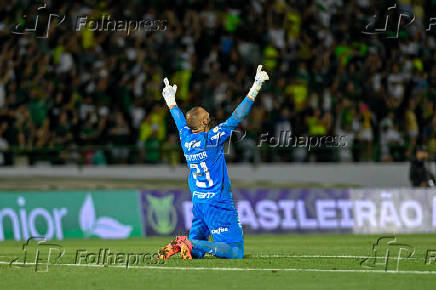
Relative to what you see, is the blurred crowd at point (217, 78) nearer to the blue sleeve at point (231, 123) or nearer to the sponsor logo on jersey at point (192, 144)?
the sponsor logo on jersey at point (192, 144)

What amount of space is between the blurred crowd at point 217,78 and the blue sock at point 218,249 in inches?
482

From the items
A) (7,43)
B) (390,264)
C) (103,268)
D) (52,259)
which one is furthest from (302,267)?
(7,43)

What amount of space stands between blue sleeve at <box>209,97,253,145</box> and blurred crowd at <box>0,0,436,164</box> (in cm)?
1233

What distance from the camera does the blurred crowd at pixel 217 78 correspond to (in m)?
24.6

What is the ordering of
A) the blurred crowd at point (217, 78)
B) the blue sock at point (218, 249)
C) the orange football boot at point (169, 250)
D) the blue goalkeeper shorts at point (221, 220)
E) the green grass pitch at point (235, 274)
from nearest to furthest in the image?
the green grass pitch at point (235, 274) → the orange football boot at point (169, 250) → the blue sock at point (218, 249) → the blue goalkeeper shorts at point (221, 220) → the blurred crowd at point (217, 78)

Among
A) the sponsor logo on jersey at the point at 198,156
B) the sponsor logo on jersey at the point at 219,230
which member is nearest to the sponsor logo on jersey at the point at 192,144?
the sponsor logo on jersey at the point at 198,156

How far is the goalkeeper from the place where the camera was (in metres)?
11.7

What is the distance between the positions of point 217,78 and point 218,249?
1430 cm

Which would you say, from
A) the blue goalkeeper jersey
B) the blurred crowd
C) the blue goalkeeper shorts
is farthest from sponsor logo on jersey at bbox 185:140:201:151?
the blurred crowd

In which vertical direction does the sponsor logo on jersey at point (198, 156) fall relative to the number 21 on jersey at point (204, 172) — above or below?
above

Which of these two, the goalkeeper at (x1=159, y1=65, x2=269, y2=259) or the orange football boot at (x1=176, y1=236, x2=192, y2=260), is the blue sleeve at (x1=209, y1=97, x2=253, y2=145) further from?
the orange football boot at (x1=176, y1=236, x2=192, y2=260)

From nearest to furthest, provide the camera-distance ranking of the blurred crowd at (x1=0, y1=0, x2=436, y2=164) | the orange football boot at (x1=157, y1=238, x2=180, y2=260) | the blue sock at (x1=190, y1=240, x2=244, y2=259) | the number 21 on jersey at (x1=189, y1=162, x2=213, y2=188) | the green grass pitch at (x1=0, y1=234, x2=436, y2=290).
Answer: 1. the green grass pitch at (x1=0, y1=234, x2=436, y2=290)
2. the orange football boot at (x1=157, y1=238, x2=180, y2=260)
3. the blue sock at (x1=190, y1=240, x2=244, y2=259)
4. the number 21 on jersey at (x1=189, y1=162, x2=213, y2=188)
5. the blurred crowd at (x1=0, y1=0, x2=436, y2=164)

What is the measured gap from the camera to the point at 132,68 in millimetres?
26109

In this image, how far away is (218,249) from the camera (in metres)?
11.8
